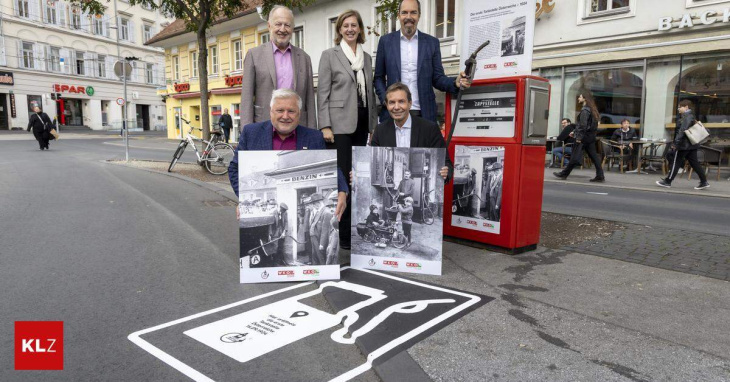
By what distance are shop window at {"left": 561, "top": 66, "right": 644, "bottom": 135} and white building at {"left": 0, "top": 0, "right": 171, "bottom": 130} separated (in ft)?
137

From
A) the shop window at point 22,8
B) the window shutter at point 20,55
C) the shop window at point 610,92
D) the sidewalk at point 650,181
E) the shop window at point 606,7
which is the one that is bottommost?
the sidewalk at point 650,181

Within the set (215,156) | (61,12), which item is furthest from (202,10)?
(61,12)

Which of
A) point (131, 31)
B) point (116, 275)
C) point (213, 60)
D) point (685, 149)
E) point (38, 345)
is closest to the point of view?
point (38, 345)

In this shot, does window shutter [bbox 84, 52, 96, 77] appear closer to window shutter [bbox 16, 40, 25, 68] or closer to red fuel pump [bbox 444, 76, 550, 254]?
window shutter [bbox 16, 40, 25, 68]

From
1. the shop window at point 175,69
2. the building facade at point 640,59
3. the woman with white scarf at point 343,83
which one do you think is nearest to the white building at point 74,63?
the shop window at point 175,69

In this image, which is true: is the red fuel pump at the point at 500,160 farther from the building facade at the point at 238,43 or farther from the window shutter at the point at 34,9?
the window shutter at the point at 34,9

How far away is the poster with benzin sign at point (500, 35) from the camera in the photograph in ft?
14.1

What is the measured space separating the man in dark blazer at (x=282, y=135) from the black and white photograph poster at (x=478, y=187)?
141 cm

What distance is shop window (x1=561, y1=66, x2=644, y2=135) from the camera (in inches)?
568

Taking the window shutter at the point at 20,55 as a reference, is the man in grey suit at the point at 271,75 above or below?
below

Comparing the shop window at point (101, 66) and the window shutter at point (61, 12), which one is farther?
the shop window at point (101, 66)

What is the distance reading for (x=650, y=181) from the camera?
38.6ft

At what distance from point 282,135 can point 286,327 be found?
1615 mm

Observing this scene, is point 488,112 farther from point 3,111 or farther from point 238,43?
point 3,111
